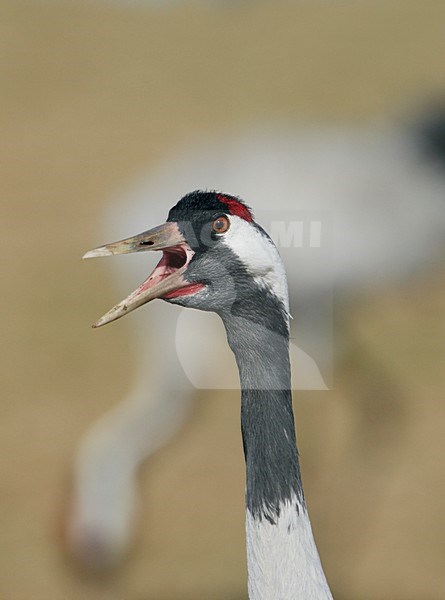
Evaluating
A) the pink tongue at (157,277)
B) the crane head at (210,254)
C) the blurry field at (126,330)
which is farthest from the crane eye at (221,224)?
the blurry field at (126,330)

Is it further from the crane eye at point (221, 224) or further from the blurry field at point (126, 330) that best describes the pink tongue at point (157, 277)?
the blurry field at point (126, 330)

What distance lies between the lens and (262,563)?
5.22 feet

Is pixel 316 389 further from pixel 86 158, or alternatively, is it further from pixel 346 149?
pixel 86 158

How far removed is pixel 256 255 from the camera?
1546 mm

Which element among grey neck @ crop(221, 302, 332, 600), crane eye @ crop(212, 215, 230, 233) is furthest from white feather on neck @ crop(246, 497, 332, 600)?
crane eye @ crop(212, 215, 230, 233)

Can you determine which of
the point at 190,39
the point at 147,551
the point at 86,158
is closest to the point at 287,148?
the point at 190,39

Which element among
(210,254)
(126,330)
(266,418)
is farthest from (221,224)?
(126,330)

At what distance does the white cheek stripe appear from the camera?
1.54m

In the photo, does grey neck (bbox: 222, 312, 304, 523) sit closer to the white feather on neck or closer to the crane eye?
the white feather on neck

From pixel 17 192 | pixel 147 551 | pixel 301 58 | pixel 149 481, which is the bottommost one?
pixel 147 551

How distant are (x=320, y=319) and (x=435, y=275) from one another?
322mm

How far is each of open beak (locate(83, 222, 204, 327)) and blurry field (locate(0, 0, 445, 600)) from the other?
1.35ft

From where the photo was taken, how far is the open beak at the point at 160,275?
1.54 meters

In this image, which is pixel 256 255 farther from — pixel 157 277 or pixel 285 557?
pixel 285 557
